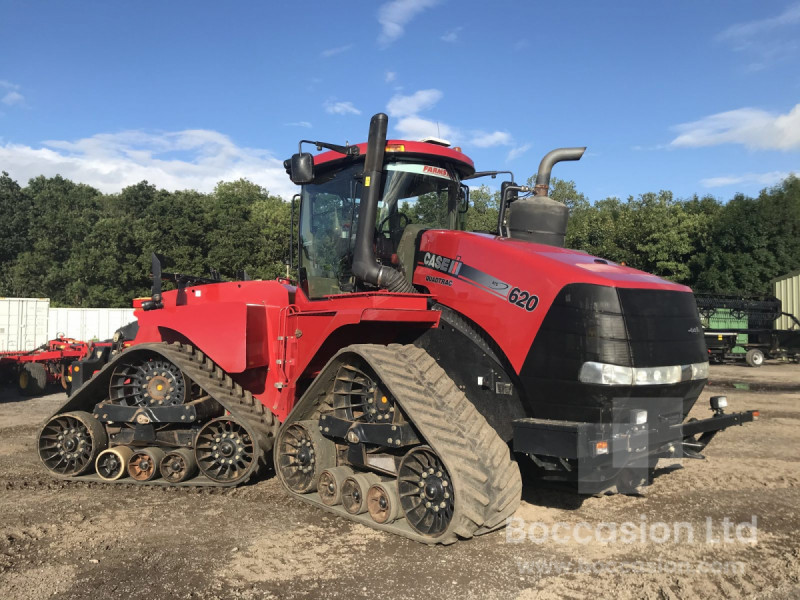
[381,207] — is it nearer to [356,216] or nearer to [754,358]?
[356,216]

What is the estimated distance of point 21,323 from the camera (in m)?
19.4

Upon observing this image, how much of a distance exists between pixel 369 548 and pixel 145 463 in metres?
A: 3.16

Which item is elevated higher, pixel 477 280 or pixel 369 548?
pixel 477 280

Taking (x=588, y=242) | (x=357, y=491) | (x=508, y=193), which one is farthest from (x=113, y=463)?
(x=588, y=242)

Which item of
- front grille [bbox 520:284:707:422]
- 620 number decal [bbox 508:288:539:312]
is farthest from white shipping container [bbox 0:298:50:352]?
front grille [bbox 520:284:707:422]

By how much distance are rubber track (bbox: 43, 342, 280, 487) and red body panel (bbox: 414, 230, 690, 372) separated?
2.25 m

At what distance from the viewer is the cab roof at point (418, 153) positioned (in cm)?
617

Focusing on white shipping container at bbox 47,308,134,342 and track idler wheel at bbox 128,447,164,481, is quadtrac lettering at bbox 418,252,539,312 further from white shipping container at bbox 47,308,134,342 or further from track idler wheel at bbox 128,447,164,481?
white shipping container at bbox 47,308,134,342

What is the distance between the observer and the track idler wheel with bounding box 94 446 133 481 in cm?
696

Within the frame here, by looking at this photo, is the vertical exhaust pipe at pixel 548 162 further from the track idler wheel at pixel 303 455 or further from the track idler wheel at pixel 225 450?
the track idler wheel at pixel 225 450

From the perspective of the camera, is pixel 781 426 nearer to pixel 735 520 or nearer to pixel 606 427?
pixel 735 520

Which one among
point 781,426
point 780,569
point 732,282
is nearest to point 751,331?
point 732,282

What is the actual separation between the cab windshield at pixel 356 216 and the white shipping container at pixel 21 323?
1573 centimetres

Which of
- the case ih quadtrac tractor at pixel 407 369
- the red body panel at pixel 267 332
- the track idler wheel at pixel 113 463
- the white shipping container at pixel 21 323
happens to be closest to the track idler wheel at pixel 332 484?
the case ih quadtrac tractor at pixel 407 369
